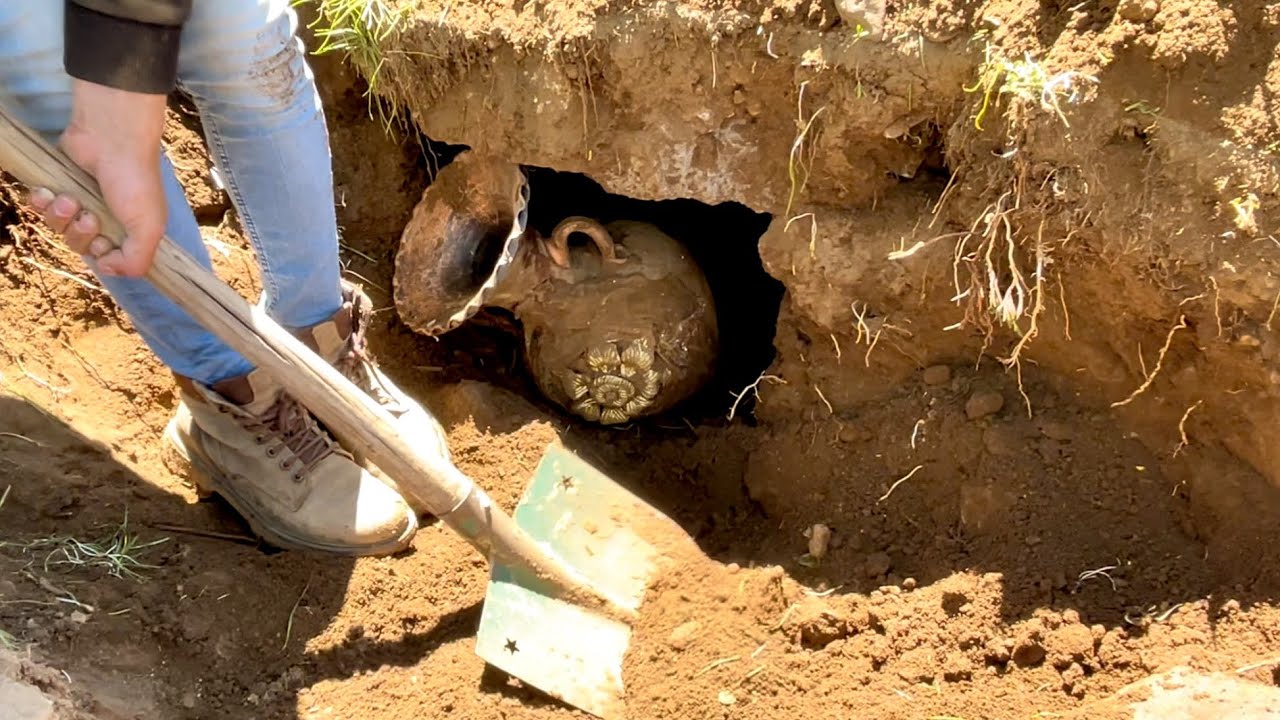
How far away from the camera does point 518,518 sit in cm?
231

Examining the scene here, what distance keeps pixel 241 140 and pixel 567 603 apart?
3.70 ft

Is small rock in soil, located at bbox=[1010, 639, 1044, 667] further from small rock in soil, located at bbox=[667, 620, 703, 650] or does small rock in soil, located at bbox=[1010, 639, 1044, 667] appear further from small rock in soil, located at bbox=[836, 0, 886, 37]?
small rock in soil, located at bbox=[836, 0, 886, 37]

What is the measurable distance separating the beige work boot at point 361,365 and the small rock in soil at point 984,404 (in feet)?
3.83

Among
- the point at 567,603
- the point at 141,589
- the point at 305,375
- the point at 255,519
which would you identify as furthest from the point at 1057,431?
the point at 141,589

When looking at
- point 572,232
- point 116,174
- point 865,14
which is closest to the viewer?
point 116,174

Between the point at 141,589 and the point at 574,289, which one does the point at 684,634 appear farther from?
the point at 141,589

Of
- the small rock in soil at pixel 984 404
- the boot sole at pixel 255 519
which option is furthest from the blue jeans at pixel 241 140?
the small rock in soil at pixel 984 404

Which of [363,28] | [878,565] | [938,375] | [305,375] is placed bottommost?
[878,565]

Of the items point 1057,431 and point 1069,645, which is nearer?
point 1069,645

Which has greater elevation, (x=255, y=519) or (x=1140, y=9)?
(x=1140, y=9)

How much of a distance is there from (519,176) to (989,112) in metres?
1.13

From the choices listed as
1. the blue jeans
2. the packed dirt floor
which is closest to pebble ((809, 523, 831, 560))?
the packed dirt floor

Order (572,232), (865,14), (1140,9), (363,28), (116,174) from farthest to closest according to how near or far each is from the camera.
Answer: (572,232) → (363,28) → (865,14) → (1140,9) → (116,174)

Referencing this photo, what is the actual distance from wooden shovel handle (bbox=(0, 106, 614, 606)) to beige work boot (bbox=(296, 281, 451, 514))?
16 centimetres
